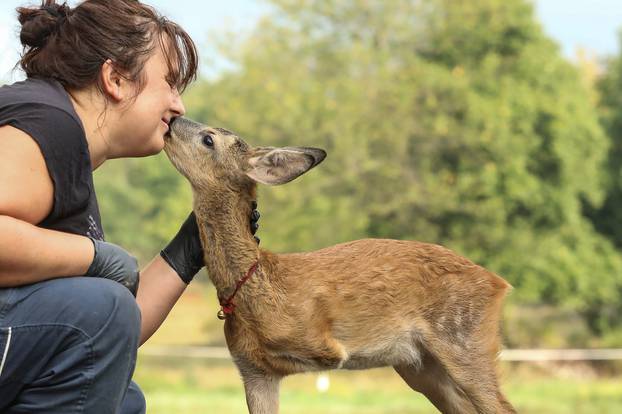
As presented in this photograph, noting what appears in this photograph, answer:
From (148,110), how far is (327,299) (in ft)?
4.48

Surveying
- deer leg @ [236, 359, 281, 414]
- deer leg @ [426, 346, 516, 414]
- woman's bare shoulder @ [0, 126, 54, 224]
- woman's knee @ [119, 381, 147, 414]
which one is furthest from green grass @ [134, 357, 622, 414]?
woman's bare shoulder @ [0, 126, 54, 224]

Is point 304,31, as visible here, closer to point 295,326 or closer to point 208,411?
point 208,411

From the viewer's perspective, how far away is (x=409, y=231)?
30844 mm

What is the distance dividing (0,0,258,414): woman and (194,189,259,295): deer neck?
867 mm

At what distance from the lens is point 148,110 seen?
3916 millimetres

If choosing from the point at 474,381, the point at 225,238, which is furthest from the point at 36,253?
the point at 474,381

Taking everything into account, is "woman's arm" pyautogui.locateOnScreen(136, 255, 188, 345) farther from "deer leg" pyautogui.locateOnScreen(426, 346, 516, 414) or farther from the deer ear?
"deer leg" pyautogui.locateOnScreen(426, 346, 516, 414)

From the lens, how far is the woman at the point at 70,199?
3285 millimetres

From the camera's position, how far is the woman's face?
3.88 metres

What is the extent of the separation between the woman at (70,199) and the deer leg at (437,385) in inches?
77.0

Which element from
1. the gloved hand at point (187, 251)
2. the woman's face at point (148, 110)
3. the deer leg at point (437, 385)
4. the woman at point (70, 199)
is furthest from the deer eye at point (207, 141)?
the deer leg at point (437, 385)

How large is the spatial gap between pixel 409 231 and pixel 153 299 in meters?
26.7

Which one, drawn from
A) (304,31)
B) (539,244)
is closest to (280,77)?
(304,31)

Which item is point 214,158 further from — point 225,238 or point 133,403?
point 133,403
